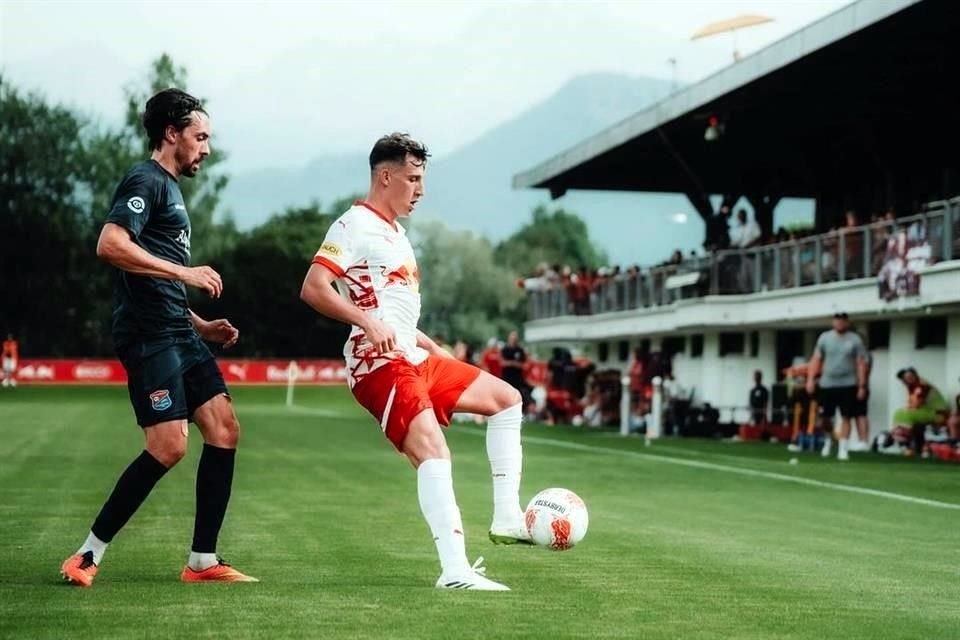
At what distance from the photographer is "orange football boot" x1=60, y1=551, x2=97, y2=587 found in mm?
7629

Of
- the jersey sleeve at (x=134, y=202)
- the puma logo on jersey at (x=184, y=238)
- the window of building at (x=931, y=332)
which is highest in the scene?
the window of building at (x=931, y=332)

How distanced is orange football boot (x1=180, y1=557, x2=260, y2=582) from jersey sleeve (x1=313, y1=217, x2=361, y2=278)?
1.52m

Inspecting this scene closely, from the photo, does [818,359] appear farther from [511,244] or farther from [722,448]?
[511,244]

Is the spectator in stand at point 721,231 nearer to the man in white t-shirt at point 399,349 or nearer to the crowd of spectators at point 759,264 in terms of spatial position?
the crowd of spectators at point 759,264

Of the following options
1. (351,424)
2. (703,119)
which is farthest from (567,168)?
(351,424)

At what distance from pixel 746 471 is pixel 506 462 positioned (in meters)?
12.4

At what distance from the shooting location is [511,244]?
18138 cm

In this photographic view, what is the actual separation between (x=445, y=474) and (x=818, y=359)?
685 inches

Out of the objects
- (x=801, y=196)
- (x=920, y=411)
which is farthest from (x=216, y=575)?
(x=801, y=196)

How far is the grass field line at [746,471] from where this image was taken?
1529 cm

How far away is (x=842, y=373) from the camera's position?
931 inches

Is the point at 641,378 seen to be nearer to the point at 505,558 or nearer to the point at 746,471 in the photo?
the point at 746,471

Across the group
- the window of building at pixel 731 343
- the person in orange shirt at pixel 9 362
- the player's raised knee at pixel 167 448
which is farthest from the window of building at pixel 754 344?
the person in orange shirt at pixel 9 362

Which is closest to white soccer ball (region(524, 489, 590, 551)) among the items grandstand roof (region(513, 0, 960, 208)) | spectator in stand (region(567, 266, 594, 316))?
grandstand roof (region(513, 0, 960, 208))
